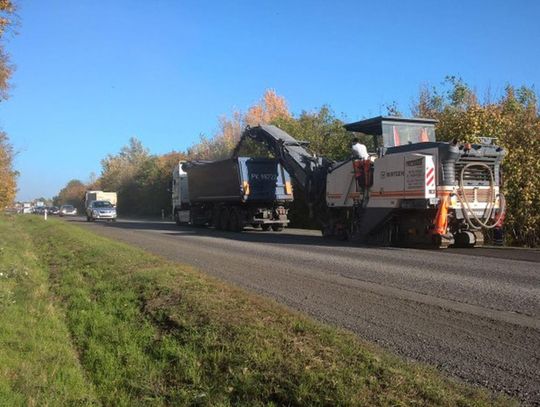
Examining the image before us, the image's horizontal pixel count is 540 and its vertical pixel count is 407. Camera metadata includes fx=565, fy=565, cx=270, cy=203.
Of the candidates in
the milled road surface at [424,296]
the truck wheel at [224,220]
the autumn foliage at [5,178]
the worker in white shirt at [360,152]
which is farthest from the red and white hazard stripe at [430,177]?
the autumn foliage at [5,178]

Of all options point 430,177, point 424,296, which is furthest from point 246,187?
point 424,296

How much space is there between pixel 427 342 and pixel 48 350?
4112 mm

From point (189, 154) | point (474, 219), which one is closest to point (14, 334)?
point (474, 219)

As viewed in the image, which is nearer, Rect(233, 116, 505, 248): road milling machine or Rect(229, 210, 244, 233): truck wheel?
Rect(233, 116, 505, 248): road milling machine

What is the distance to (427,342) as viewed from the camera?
6.21 m

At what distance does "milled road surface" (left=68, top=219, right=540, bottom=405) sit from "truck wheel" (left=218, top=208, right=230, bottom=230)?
10431mm

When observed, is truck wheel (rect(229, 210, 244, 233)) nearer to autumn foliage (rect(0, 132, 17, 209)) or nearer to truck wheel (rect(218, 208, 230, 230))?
truck wheel (rect(218, 208, 230, 230))

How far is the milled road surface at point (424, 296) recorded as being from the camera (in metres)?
5.65

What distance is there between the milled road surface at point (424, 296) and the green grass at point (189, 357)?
0.68 metres

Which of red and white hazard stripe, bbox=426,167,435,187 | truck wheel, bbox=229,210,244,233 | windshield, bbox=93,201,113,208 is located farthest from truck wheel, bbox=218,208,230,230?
windshield, bbox=93,201,113,208

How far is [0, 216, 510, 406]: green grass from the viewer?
4442 mm

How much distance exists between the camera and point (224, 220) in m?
27.5

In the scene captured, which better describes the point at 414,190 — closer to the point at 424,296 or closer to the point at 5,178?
the point at 424,296

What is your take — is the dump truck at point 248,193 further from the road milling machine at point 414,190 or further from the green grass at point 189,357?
the green grass at point 189,357
